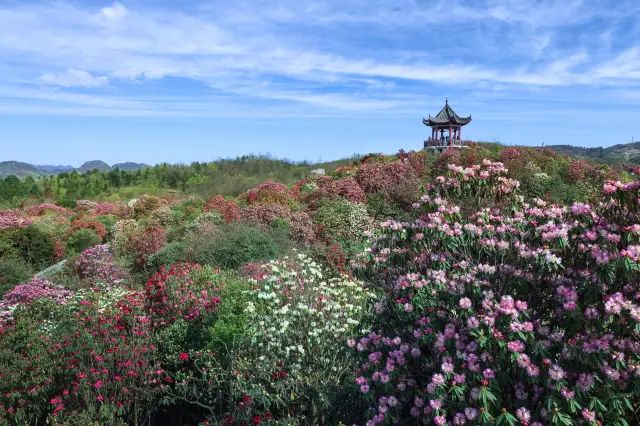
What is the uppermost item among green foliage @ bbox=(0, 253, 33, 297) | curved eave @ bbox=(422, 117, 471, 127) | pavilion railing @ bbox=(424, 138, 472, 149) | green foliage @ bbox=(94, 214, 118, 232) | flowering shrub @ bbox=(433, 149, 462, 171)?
curved eave @ bbox=(422, 117, 471, 127)

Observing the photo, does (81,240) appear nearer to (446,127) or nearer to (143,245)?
(143,245)

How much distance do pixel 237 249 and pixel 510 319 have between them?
889 cm

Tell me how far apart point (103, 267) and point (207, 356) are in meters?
7.34

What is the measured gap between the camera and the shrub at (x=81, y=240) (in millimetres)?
18719

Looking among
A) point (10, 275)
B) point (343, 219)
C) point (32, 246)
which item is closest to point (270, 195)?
point (343, 219)

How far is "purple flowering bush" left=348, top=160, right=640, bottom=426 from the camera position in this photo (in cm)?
376

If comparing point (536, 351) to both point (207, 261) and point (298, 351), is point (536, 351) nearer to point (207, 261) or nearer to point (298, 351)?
point (298, 351)

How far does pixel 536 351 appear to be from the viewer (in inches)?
151

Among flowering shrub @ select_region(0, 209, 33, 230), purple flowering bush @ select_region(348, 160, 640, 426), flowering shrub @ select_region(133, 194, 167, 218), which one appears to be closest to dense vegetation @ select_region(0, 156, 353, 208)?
flowering shrub @ select_region(133, 194, 167, 218)

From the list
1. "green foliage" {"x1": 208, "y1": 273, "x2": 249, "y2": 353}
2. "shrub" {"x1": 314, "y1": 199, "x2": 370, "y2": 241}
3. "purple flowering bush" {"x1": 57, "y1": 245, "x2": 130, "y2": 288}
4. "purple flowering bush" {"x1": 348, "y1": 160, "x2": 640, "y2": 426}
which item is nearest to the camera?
"purple flowering bush" {"x1": 348, "y1": 160, "x2": 640, "y2": 426}

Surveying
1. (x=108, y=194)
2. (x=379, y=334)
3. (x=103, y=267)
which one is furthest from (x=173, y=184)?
(x=379, y=334)

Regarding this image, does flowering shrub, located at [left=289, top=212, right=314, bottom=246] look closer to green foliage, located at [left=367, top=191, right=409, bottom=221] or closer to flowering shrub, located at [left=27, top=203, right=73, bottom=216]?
green foliage, located at [left=367, top=191, right=409, bottom=221]

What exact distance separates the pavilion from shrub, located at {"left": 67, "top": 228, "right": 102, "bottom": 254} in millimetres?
20946

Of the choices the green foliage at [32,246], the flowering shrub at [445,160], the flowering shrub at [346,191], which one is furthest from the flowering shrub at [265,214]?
the flowering shrub at [445,160]
